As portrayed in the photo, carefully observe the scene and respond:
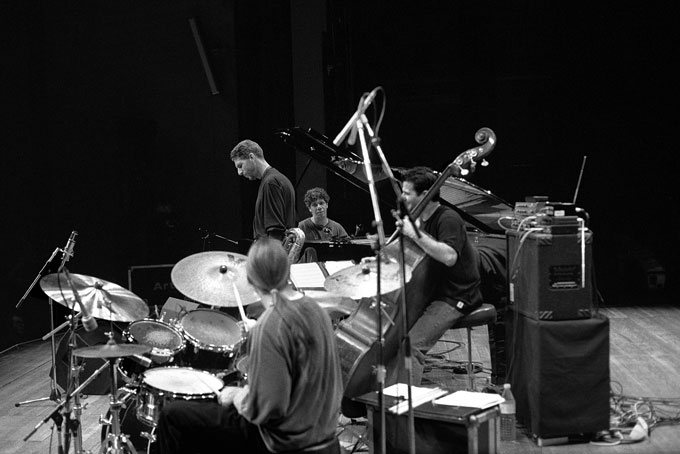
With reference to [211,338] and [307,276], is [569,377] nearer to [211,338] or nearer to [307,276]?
[307,276]

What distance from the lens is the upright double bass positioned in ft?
14.4

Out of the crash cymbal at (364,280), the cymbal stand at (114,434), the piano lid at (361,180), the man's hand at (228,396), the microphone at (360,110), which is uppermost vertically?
the microphone at (360,110)

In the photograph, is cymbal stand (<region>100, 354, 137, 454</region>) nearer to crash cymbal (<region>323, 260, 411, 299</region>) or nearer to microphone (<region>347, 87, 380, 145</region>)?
crash cymbal (<region>323, 260, 411, 299</region>)

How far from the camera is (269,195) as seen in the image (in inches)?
235

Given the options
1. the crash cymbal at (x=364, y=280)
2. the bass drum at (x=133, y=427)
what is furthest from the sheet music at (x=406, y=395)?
the bass drum at (x=133, y=427)

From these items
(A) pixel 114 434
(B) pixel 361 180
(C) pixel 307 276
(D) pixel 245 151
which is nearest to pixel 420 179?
(C) pixel 307 276

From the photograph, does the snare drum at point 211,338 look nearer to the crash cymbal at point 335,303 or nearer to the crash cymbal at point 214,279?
the crash cymbal at point 214,279

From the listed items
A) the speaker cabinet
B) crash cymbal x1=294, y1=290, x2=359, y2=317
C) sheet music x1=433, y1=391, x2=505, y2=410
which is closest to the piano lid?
crash cymbal x1=294, y1=290, x2=359, y2=317

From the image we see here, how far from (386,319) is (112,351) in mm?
1426

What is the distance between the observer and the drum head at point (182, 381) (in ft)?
12.4

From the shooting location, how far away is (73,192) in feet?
28.3

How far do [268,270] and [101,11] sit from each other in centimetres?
635

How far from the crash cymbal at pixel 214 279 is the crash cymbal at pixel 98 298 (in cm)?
30

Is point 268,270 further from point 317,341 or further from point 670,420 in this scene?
point 670,420
